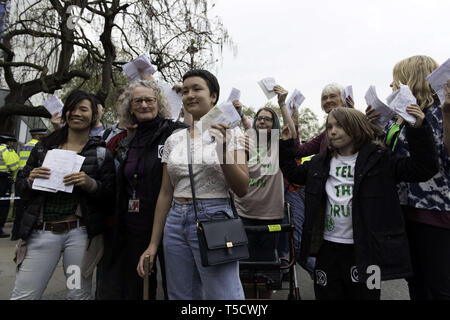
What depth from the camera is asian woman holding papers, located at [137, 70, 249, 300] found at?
1.65 m

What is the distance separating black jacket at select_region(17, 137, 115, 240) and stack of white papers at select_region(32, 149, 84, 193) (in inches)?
3.3

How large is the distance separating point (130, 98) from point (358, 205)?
68.8 inches

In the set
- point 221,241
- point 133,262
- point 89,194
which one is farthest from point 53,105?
point 221,241

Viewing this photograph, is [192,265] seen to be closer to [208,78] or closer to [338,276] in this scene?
[338,276]

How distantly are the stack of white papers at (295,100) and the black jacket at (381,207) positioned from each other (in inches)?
39.6

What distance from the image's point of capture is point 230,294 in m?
1.66

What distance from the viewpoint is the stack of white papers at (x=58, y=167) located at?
2.05m

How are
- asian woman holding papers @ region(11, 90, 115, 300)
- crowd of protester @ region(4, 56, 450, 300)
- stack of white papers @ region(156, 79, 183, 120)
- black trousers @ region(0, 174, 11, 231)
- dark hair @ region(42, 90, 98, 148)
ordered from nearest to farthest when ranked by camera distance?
1. crowd of protester @ region(4, 56, 450, 300)
2. asian woman holding papers @ region(11, 90, 115, 300)
3. dark hair @ region(42, 90, 98, 148)
4. stack of white papers @ region(156, 79, 183, 120)
5. black trousers @ region(0, 174, 11, 231)

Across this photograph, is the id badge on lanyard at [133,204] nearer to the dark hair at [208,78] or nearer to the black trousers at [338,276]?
the dark hair at [208,78]

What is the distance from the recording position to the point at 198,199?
174 centimetres

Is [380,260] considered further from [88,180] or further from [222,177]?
[88,180]

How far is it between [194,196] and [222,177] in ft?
0.60

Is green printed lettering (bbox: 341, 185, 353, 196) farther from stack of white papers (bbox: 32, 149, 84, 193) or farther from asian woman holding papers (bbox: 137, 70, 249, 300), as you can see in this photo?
stack of white papers (bbox: 32, 149, 84, 193)

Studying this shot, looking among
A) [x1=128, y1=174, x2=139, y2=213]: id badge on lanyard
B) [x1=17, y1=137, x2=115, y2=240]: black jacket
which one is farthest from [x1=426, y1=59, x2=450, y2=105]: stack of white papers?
[x1=17, y1=137, x2=115, y2=240]: black jacket
